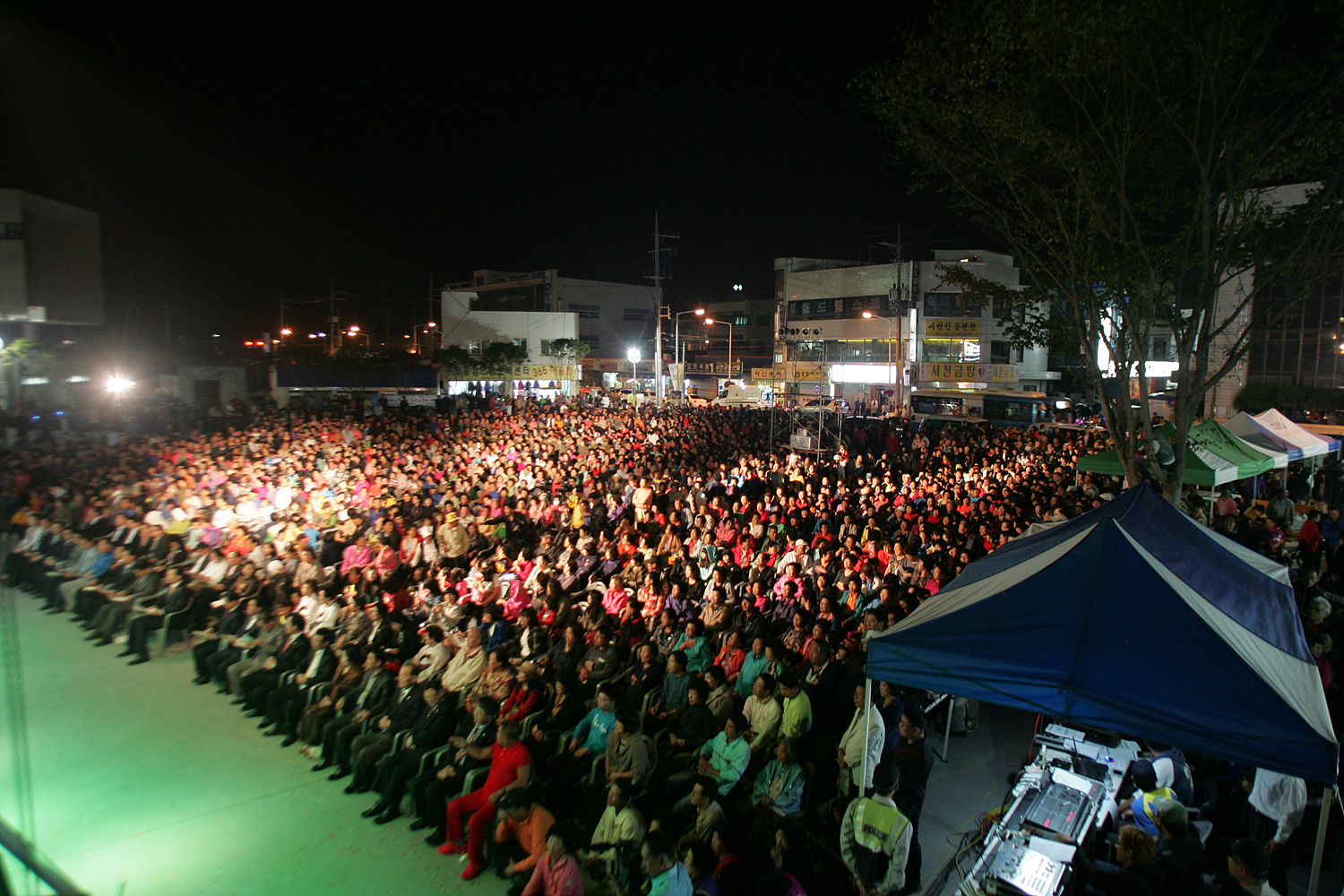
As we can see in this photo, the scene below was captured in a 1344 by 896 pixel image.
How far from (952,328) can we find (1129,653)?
3765 centimetres

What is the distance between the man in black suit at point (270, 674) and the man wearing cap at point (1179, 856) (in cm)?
641

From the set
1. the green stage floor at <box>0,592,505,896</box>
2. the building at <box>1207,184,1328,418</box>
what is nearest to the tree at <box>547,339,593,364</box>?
the building at <box>1207,184,1328,418</box>

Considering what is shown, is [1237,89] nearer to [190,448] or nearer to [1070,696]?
[1070,696]

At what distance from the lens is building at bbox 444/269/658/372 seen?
172ft

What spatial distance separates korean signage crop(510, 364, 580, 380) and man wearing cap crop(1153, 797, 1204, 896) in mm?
32723

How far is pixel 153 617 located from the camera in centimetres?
787

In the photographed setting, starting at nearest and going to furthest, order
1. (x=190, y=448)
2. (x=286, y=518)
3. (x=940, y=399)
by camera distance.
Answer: (x=286, y=518) → (x=190, y=448) → (x=940, y=399)

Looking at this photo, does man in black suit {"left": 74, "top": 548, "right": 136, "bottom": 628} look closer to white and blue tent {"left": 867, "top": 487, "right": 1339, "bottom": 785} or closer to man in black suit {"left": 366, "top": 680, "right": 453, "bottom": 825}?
man in black suit {"left": 366, "top": 680, "right": 453, "bottom": 825}

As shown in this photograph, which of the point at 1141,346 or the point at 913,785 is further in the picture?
the point at 1141,346

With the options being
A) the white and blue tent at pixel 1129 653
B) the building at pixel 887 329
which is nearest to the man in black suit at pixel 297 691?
the white and blue tent at pixel 1129 653

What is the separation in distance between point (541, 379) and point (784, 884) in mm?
34456

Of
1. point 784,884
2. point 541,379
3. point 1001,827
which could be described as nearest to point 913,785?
point 1001,827

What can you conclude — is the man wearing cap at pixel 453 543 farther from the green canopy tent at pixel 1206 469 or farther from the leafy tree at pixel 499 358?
the leafy tree at pixel 499 358

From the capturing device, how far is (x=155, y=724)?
629cm
